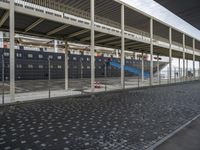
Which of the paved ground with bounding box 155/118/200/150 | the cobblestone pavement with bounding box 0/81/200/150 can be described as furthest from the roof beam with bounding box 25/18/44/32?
the paved ground with bounding box 155/118/200/150

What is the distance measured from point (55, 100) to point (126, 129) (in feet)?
17.4

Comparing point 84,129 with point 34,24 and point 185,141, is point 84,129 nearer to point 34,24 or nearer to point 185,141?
point 185,141

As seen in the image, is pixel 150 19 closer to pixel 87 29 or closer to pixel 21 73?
pixel 87 29

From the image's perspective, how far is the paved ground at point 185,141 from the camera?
10.8ft

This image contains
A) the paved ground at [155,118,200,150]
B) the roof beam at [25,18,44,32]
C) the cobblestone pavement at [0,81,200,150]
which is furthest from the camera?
the roof beam at [25,18,44,32]

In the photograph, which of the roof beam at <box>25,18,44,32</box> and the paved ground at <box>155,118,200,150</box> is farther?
the roof beam at <box>25,18,44,32</box>

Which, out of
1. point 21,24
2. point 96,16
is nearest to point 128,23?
point 96,16

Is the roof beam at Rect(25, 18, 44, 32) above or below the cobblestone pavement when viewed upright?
above

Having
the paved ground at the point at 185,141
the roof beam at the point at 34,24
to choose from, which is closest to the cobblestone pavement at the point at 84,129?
the paved ground at the point at 185,141

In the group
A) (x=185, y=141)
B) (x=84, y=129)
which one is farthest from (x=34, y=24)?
(x=185, y=141)

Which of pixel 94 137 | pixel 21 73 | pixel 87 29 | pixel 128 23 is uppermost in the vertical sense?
pixel 128 23

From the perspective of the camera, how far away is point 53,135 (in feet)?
12.7

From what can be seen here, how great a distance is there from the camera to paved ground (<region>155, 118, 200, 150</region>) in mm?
3288

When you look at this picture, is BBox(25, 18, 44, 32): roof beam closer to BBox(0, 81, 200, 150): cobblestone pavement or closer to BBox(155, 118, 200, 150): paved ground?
BBox(0, 81, 200, 150): cobblestone pavement
